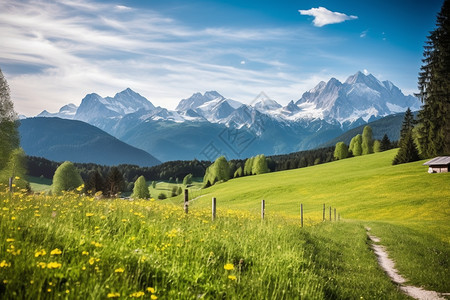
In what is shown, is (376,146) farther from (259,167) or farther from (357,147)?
(259,167)

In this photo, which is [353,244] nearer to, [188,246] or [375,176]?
[188,246]

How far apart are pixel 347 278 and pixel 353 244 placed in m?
8.61

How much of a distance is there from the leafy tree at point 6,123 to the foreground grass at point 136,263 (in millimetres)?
28084

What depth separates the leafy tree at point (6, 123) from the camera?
1272 inches

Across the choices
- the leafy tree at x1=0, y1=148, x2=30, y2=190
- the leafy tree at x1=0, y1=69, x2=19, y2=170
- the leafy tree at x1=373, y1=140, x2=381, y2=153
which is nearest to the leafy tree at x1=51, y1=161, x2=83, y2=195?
the leafy tree at x1=0, y1=148, x2=30, y2=190

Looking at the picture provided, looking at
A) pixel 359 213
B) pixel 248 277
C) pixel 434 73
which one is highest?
pixel 434 73

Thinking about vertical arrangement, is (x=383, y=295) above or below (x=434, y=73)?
below

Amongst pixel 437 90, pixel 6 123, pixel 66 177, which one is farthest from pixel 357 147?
pixel 6 123

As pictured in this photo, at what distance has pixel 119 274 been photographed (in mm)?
5305

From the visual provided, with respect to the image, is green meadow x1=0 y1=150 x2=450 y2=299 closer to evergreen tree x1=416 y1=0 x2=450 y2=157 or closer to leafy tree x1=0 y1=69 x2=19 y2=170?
leafy tree x1=0 y1=69 x2=19 y2=170

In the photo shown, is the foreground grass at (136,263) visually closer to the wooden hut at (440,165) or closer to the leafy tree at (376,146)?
the wooden hut at (440,165)

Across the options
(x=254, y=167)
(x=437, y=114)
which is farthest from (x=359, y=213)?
(x=254, y=167)

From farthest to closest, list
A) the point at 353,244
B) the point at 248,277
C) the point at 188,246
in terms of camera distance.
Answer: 1. the point at 353,244
2. the point at 188,246
3. the point at 248,277

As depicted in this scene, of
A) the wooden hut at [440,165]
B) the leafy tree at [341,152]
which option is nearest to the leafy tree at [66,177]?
the wooden hut at [440,165]
